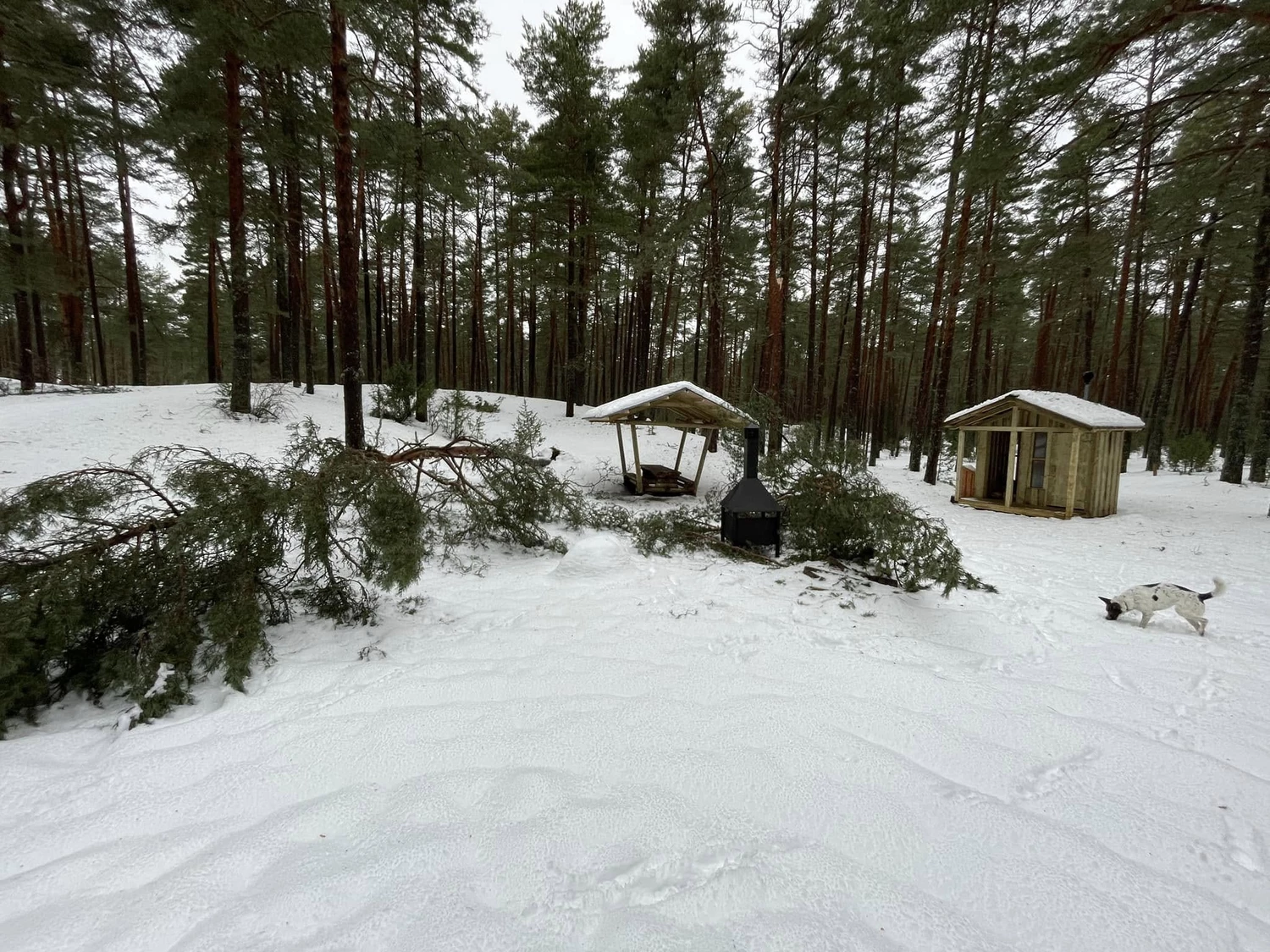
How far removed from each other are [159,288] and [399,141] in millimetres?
31844

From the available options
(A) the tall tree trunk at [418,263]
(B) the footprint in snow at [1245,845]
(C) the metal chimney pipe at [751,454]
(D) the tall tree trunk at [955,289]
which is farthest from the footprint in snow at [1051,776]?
(A) the tall tree trunk at [418,263]

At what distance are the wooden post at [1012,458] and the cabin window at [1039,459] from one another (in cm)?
29

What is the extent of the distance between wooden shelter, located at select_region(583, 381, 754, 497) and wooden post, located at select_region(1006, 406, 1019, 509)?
17.6 ft

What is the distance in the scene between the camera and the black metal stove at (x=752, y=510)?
16.1 feet

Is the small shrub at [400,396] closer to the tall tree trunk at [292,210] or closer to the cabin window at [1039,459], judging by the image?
the tall tree trunk at [292,210]

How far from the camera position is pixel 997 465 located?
10.2 metres

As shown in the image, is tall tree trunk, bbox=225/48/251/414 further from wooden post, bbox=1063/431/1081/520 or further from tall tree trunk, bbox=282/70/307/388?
wooden post, bbox=1063/431/1081/520

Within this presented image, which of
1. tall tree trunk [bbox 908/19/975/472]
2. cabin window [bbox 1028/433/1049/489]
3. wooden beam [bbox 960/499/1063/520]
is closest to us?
wooden beam [bbox 960/499/1063/520]

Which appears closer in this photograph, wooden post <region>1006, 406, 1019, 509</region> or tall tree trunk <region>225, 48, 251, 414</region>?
tall tree trunk <region>225, 48, 251, 414</region>

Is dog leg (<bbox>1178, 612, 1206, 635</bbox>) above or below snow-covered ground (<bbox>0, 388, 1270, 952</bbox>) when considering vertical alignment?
above

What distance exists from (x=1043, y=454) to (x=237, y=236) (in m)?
16.7

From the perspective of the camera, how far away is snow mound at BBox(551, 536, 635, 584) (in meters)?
4.39

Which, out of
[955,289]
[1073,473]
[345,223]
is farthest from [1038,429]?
[345,223]

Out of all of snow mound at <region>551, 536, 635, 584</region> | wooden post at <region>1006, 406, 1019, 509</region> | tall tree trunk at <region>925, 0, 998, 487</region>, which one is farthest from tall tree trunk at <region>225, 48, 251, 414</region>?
wooden post at <region>1006, 406, 1019, 509</region>
